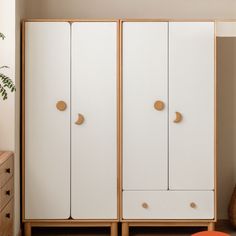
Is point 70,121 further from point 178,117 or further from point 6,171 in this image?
point 178,117

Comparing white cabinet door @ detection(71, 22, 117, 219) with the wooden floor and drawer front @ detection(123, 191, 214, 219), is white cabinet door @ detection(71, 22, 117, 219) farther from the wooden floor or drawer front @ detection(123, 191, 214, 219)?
the wooden floor

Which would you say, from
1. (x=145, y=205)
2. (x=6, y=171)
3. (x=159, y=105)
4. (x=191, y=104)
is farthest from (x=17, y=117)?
(x=191, y=104)

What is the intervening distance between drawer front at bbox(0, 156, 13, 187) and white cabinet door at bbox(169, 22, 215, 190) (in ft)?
3.97

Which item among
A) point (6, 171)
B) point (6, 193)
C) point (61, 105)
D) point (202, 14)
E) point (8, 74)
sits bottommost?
point (6, 193)

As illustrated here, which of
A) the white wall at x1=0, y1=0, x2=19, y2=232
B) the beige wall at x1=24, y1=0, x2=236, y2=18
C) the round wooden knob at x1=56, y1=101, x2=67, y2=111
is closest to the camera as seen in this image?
the white wall at x1=0, y1=0, x2=19, y2=232

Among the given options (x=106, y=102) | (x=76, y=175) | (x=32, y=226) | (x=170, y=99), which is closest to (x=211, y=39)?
(x=170, y=99)

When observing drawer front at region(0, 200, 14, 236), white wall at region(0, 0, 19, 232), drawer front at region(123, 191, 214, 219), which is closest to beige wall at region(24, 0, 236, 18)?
white wall at region(0, 0, 19, 232)

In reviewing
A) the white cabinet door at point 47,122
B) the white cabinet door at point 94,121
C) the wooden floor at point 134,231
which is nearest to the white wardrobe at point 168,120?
the white cabinet door at point 94,121

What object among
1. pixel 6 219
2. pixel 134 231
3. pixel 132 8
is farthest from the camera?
pixel 132 8

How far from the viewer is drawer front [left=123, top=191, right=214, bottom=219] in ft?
12.3

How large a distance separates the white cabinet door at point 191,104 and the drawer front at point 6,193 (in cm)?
121

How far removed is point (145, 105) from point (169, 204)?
785mm

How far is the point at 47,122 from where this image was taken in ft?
12.2

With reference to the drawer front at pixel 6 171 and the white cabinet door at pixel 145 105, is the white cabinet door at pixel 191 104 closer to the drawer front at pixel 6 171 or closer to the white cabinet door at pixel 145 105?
the white cabinet door at pixel 145 105
